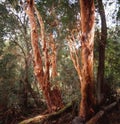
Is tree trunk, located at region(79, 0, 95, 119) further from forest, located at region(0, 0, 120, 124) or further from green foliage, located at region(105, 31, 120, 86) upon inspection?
green foliage, located at region(105, 31, 120, 86)

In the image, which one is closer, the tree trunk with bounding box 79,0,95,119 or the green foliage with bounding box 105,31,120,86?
the tree trunk with bounding box 79,0,95,119

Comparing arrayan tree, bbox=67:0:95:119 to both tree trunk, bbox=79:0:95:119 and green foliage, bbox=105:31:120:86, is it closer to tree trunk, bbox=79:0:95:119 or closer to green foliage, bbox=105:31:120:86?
tree trunk, bbox=79:0:95:119

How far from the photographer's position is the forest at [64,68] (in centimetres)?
727

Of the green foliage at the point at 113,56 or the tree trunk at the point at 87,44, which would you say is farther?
the green foliage at the point at 113,56

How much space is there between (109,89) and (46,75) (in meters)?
2.59

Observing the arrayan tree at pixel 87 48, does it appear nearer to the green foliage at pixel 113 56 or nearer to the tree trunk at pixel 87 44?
the tree trunk at pixel 87 44

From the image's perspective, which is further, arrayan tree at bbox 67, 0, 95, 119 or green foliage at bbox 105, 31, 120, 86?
green foliage at bbox 105, 31, 120, 86

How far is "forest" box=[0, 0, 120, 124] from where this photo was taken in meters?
7.27

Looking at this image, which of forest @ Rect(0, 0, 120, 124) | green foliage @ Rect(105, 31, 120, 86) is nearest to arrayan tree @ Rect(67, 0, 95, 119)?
forest @ Rect(0, 0, 120, 124)

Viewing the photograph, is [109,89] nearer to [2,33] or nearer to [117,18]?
[117,18]

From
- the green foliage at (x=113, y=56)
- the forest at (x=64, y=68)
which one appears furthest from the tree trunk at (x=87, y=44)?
the green foliage at (x=113, y=56)

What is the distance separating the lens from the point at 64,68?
60.0 ft

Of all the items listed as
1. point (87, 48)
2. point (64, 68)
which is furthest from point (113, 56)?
point (87, 48)

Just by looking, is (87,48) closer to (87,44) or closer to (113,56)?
(87,44)
